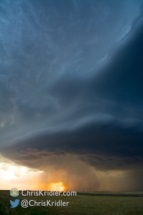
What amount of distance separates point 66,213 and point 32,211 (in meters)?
8.14

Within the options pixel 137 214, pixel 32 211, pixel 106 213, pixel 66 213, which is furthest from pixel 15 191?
pixel 137 214

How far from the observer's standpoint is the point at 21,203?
5556 centimetres

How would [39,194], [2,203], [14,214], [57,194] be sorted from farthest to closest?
[57,194], [39,194], [2,203], [14,214]

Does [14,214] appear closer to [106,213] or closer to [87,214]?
[87,214]

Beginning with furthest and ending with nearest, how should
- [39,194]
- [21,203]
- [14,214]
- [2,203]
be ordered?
[39,194], [21,203], [2,203], [14,214]

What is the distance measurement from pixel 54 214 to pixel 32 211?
5.37 m

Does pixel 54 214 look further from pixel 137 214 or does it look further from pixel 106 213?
pixel 137 214

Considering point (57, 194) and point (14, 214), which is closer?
point (14, 214)

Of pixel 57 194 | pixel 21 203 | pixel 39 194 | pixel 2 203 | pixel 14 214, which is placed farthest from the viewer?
pixel 57 194

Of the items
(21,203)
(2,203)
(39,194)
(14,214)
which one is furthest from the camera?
(39,194)

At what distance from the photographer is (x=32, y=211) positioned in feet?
171

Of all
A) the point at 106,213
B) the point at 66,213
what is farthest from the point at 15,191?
the point at 106,213

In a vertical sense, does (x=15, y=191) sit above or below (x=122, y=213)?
above

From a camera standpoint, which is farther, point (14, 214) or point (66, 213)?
point (66, 213)
